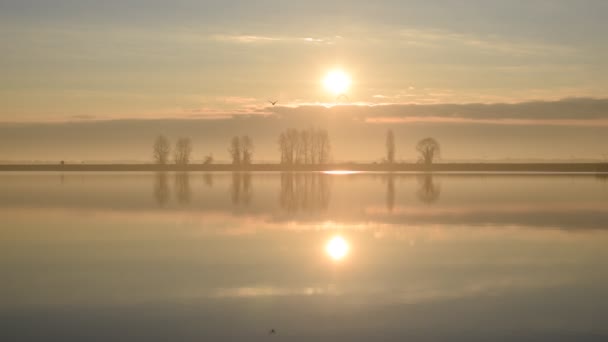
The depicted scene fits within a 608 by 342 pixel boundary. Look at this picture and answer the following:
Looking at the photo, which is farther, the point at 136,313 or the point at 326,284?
the point at 326,284

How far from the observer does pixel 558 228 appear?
1991 cm

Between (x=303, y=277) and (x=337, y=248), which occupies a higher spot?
(x=337, y=248)

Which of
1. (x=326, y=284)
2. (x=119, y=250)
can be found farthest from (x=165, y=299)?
(x=119, y=250)

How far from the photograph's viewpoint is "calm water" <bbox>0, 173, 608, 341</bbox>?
29.9 ft

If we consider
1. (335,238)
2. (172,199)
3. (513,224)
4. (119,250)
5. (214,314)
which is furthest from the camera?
(172,199)

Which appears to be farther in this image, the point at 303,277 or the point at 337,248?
the point at 337,248

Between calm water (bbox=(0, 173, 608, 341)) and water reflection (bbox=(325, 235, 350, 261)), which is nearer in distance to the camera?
calm water (bbox=(0, 173, 608, 341))

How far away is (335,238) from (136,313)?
8565mm

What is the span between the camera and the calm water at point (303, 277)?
29.9 ft

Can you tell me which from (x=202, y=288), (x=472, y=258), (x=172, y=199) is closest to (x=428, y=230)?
(x=472, y=258)

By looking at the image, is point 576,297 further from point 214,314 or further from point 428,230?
point 428,230

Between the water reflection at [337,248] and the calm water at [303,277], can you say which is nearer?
Answer: the calm water at [303,277]

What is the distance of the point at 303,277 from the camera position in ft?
40.5

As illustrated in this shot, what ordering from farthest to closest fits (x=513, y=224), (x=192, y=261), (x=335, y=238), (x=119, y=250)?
(x=513, y=224)
(x=335, y=238)
(x=119, y=250)
(x=192, y=261)
